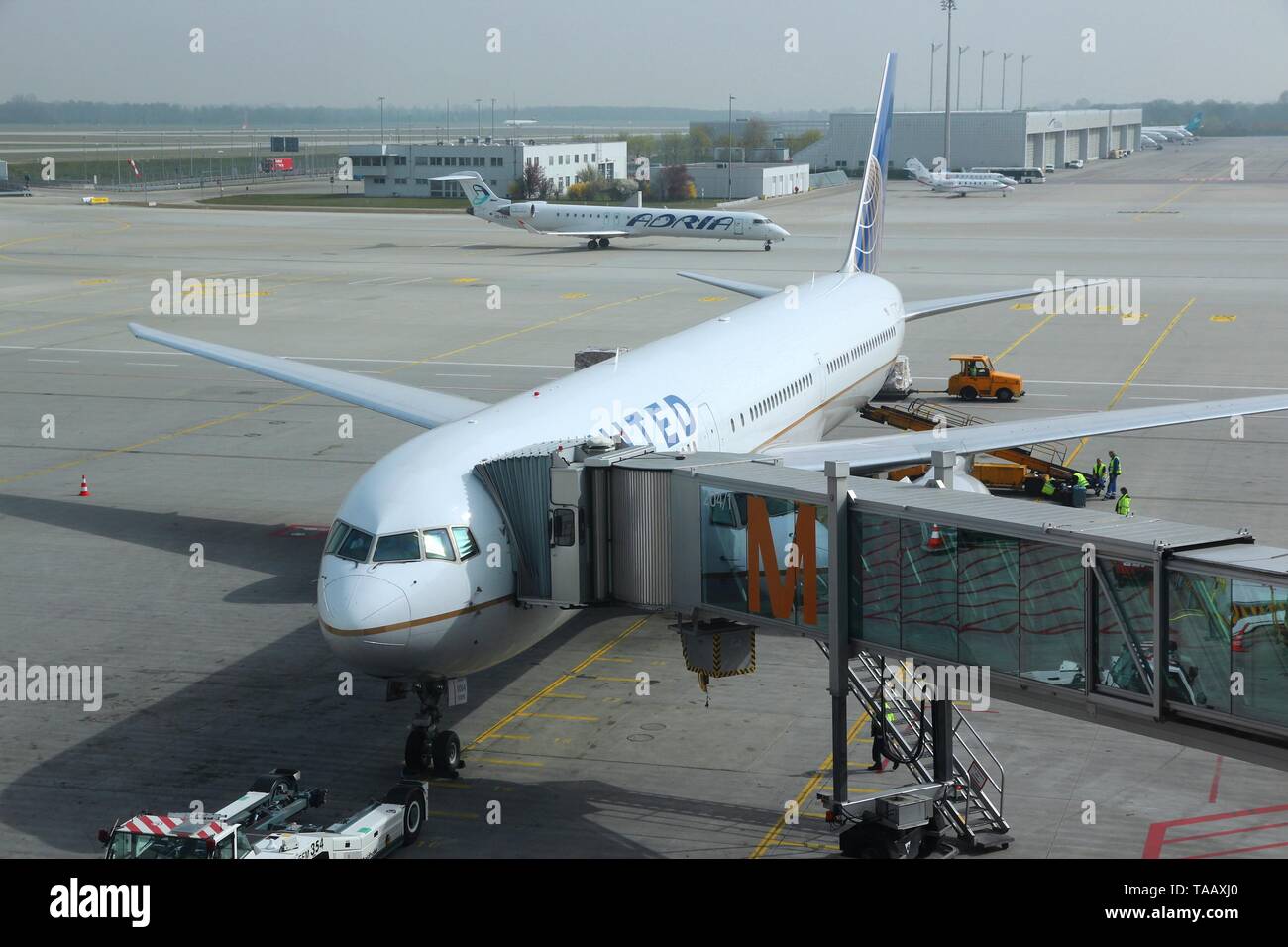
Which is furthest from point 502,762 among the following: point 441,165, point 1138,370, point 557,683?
point 441,165

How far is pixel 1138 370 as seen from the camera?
59344 millimetres

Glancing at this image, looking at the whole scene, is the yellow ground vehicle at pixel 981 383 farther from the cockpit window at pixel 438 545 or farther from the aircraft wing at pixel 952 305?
the cockpit window at pixel 438 545

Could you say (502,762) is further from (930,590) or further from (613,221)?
(613,221)

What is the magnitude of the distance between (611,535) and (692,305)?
59155 millimetres

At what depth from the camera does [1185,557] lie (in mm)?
15586

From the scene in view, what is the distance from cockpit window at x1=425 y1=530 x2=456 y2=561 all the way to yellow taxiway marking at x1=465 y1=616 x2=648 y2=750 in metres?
4.18

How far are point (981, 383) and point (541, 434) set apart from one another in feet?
106

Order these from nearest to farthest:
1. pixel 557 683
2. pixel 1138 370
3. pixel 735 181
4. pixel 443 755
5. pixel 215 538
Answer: pixel 443 755, pixel 557 683, pixel 215 538, pixel 1138 370, pixel 735 181

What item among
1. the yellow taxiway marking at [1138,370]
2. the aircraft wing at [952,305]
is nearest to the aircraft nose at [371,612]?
the yellow taxiway marking at [1138,370]

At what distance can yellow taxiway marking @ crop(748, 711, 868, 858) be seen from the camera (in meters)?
19.8

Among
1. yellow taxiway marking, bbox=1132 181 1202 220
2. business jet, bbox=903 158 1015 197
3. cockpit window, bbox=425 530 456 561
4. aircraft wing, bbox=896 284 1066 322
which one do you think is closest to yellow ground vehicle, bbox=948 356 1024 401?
aircraft wing, bbox=896 284 1066 322

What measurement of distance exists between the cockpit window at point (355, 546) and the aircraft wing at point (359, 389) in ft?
41.3
